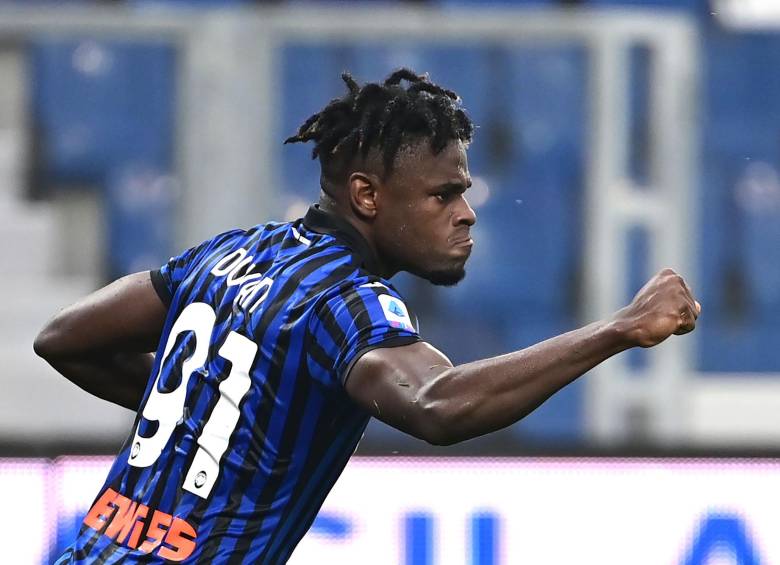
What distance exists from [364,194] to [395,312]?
15.1 inches

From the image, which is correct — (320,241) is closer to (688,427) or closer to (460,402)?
(460,402)

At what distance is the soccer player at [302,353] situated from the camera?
2.63 metres

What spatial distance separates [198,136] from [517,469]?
2738 mm

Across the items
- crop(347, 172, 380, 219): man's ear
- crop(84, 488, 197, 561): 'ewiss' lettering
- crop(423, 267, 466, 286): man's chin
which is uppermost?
crop(347, 172, 380, 219): man's ear

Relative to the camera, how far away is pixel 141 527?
2.86m

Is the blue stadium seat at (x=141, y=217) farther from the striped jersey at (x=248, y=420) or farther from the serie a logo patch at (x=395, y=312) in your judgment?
the serie a logo patch at (x=395, y=312)

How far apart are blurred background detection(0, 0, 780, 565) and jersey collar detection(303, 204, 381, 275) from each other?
325 cm

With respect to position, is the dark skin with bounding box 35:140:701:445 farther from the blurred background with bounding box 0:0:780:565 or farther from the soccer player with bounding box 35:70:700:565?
the blurred background with bounding box 0:0:780:565

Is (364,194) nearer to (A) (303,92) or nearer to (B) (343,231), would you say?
(B) (343,231)

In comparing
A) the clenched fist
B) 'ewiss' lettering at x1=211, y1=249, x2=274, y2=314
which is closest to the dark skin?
the clenched fist

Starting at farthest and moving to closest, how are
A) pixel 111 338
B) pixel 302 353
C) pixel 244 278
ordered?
1. pixel 111 338
2. pixel 244 278
3. pixel 302 353

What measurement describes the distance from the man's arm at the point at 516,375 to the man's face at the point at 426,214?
446mm

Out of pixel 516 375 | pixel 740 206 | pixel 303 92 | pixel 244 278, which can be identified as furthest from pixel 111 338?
pixel 740 206

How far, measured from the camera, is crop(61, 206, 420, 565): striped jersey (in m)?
2.78
